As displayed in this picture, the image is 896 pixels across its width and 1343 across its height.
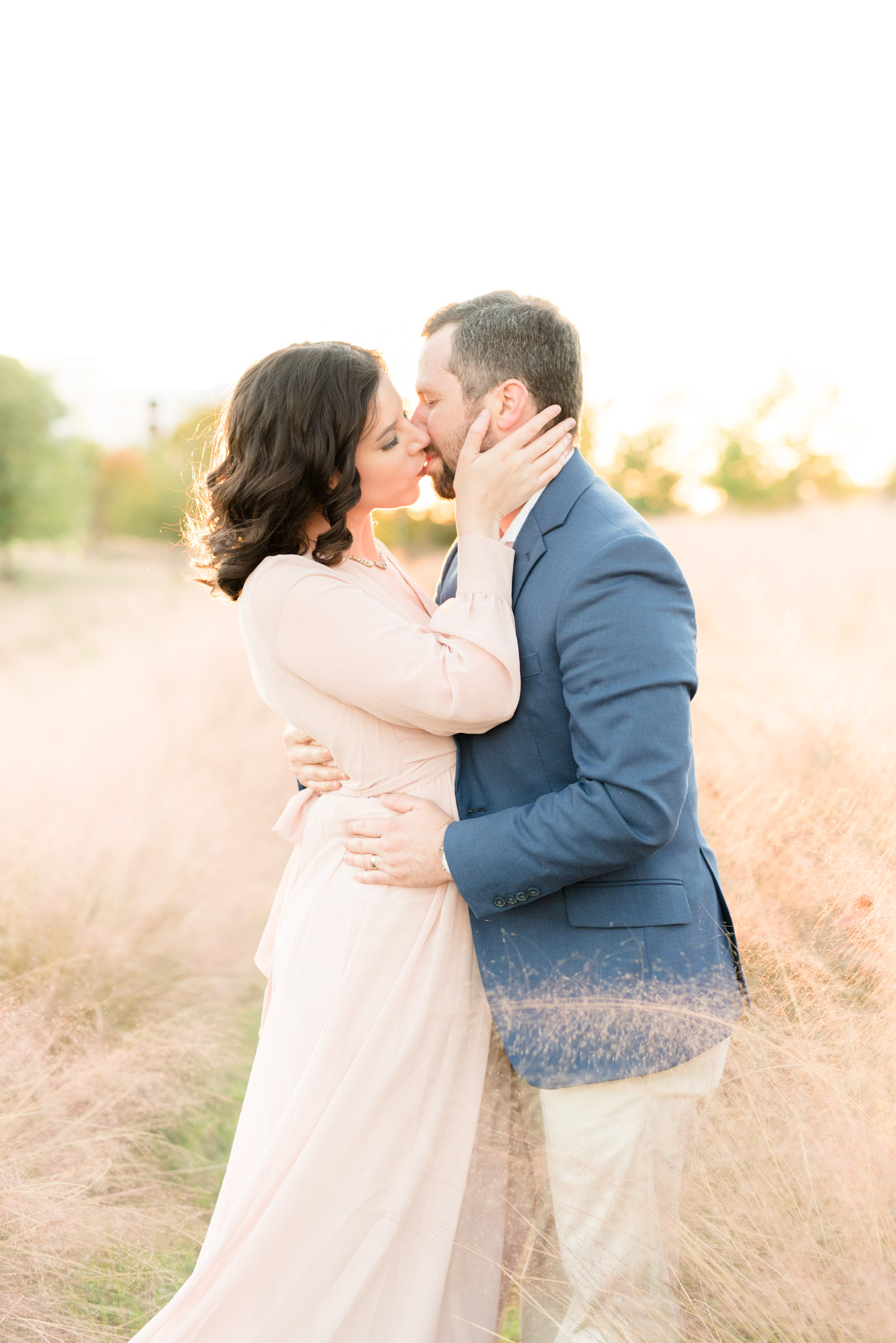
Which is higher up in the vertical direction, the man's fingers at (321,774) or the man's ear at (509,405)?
the man's ear at (509,405)

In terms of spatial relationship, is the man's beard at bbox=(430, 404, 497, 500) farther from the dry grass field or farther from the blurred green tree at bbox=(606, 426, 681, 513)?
the blurred green tree at bbox=(606, 426, 681, 513)

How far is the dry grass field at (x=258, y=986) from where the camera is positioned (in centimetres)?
199

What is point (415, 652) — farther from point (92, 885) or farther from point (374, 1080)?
point (92, 885)

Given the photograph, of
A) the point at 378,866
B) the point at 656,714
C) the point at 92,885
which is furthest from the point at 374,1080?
the point at 92,885

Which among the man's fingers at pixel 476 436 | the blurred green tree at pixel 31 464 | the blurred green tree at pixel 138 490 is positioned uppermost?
the man's fingers at pixel 476 436

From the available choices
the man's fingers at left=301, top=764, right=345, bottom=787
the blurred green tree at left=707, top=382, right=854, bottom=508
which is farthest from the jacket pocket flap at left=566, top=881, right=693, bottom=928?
the blurred green tree at left=707, top=382, right=854, bottom=508

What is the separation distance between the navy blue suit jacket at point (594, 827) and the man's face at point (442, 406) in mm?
311

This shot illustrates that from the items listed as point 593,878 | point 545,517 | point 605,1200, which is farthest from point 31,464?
point 605,1200

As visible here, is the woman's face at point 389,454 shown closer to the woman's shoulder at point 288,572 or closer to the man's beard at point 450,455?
the man's beard at point 450,455

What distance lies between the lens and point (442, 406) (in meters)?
2.57

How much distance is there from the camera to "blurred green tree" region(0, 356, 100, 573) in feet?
76.7

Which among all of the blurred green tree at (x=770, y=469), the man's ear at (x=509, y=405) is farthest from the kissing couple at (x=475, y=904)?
the blurred green tree at (x=770, y=469)

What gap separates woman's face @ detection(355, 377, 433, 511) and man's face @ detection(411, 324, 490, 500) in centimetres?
4

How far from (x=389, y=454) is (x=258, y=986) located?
3.28 m
